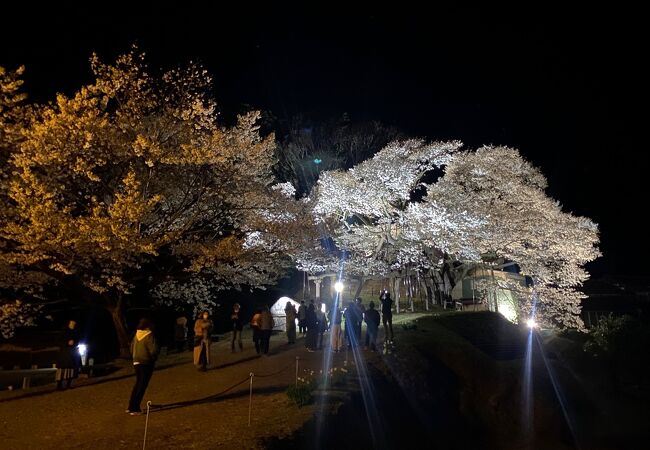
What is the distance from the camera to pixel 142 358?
8359mm

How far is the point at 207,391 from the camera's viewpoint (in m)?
10.8

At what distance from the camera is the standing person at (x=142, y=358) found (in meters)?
8.36

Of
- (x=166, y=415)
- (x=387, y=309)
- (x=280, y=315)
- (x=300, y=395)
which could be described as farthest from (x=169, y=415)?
(x=280, y=315)

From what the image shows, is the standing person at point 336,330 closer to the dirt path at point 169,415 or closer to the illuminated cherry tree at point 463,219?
the dirt path at point 169,415

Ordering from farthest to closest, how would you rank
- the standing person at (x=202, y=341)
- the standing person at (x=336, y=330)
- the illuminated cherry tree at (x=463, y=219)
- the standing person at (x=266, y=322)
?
1. the illuminated cherry tree at (x=463, y=219)
2. the standing person at (x=336, y=330)
3. the standing person at (x=266, y=322)
4. the standing person at (x=202, y=341)

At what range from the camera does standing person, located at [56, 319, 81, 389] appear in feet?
36.9

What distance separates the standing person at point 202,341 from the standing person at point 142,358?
3866mm

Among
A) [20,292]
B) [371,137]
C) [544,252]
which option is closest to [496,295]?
[544,252]

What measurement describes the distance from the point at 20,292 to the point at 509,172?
2524 centimetres

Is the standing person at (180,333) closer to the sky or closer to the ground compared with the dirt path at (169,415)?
closer to the sky

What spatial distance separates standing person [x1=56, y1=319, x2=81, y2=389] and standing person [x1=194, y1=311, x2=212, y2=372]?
116 inches

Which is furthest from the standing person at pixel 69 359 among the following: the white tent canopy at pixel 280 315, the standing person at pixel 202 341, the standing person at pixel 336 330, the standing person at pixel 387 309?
the white tent canopy at pixel 280 315

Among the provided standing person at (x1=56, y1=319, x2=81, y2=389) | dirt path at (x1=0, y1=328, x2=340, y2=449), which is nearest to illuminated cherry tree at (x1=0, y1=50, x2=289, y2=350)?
standing person at (x1=56, y1=319, x2=81, y2=389)

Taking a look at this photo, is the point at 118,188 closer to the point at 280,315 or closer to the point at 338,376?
the point at 338,376
